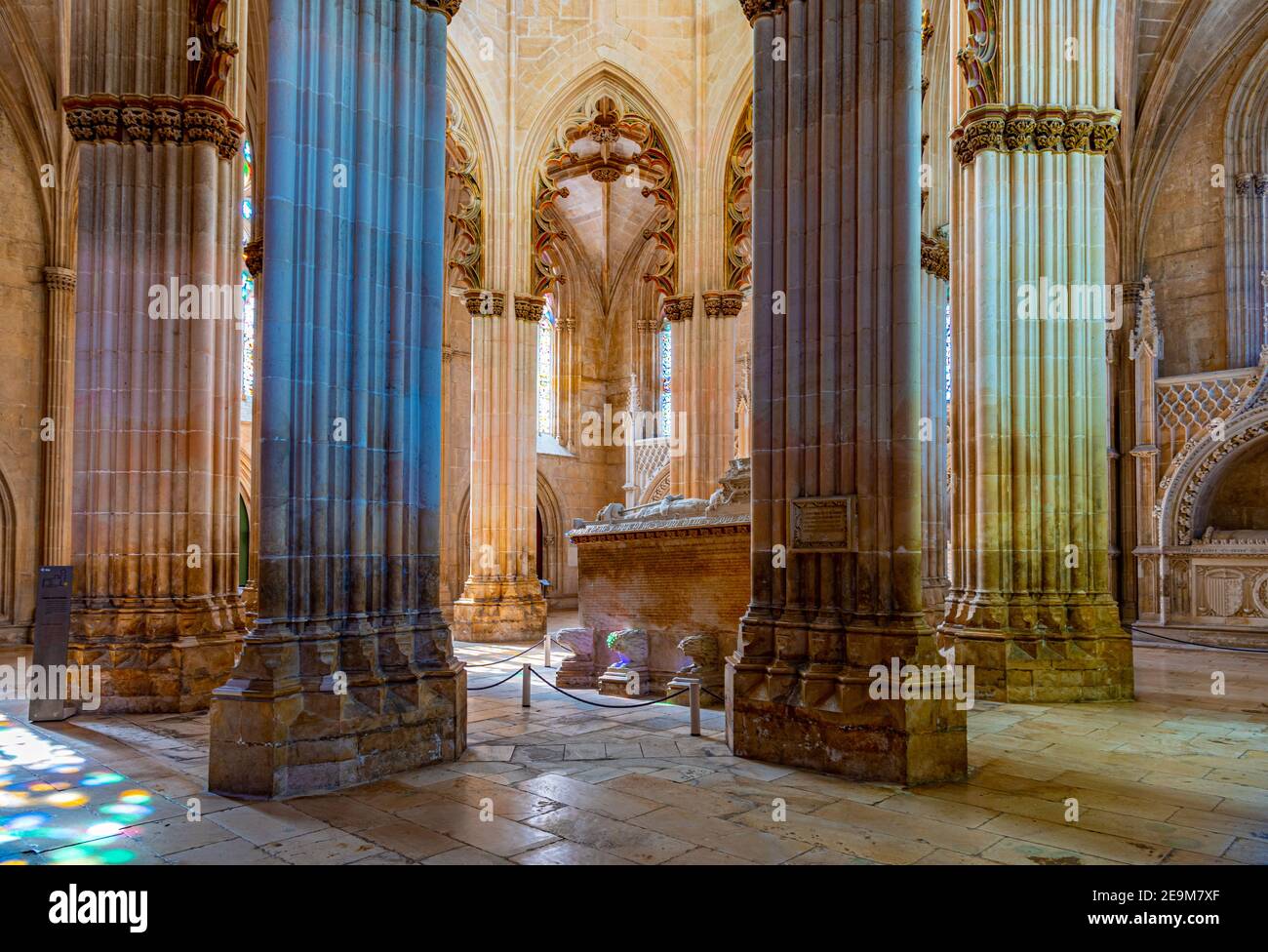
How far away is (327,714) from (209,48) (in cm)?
739

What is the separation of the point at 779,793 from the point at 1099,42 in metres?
8.88

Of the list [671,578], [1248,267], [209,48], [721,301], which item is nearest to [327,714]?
[671,578]

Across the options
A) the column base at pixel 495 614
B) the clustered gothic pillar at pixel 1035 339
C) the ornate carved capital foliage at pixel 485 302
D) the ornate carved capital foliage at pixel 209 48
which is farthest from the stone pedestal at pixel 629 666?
the ornate carved capital foliage at pixel 485 302

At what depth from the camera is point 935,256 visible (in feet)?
43.2

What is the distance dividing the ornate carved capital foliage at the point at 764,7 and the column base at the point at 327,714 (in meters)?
5.43

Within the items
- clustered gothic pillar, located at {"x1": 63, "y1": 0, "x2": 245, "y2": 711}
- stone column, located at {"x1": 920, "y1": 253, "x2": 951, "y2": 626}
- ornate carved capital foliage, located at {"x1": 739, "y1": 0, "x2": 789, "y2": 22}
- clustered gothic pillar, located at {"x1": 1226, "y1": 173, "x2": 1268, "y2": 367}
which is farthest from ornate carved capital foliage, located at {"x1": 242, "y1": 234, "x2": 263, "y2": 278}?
clustered gothic pillar, located at {"x1": 1226, "y1": 173, "x2": 1268, "y2": 367}

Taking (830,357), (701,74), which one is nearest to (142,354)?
(830,357)

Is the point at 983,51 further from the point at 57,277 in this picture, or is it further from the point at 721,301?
the point at 57,277

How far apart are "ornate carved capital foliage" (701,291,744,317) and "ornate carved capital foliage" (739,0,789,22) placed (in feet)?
32.0

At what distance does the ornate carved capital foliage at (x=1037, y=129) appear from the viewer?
9617mm

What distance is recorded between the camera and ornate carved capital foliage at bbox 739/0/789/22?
6984mm

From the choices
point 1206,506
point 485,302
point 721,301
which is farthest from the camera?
point 721,301

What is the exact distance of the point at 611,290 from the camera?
2820 centimetres

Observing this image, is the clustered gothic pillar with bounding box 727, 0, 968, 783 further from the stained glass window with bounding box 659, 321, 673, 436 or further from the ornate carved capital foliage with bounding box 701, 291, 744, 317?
the stained glass window with bounding box 659, 321, 673, 436
